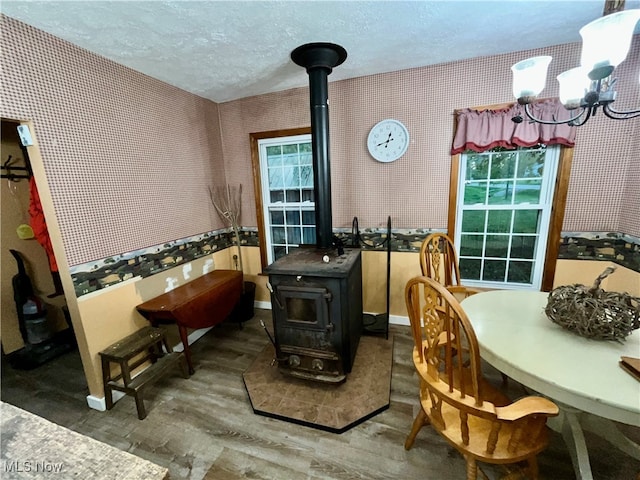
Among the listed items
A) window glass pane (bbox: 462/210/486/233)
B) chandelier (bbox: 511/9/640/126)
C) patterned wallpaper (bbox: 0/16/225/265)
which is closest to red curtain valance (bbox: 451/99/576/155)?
window glass pane (bbox: 462/210/486/233)

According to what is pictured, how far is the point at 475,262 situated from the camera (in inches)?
101

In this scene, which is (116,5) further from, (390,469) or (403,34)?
(390,469)

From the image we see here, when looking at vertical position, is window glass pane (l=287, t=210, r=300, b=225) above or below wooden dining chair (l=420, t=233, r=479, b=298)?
above

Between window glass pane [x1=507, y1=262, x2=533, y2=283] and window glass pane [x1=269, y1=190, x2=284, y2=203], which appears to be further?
window glass pane [x1=269, y1=190, x2=284, y2=203]

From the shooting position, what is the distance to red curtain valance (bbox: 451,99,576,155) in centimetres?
202

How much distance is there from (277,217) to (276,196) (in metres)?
0.24

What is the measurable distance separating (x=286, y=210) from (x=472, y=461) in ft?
8.36

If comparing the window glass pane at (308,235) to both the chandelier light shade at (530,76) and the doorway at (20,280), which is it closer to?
the chandelier light shade at (530,76)

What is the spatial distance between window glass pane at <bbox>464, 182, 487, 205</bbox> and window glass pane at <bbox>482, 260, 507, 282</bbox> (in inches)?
22.9

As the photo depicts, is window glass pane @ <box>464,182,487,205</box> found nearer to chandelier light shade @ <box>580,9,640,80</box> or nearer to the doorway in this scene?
chandelier light shade @ <box>580,9,640,80</box>

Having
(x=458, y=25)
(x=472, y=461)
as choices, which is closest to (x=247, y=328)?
(x=472, y=461)

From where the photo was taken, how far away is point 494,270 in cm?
252

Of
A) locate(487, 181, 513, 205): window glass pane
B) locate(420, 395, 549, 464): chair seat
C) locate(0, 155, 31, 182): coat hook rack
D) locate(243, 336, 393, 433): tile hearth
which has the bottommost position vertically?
locate(243, 336, 393, 433): tile hearth
